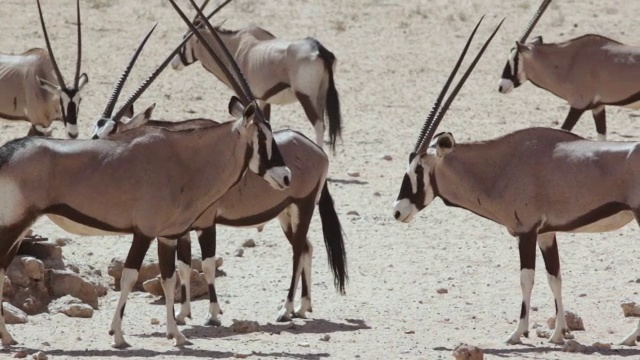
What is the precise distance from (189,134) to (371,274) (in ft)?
9.51

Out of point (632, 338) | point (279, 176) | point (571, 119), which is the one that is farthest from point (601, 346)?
point (571, 119)

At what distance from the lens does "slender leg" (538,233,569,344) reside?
9969mm

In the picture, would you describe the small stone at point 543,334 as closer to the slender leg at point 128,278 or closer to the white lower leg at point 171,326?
the white lower leg at point 171,326

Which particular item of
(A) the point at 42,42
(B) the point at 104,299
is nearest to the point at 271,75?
(A) the point at 42,42

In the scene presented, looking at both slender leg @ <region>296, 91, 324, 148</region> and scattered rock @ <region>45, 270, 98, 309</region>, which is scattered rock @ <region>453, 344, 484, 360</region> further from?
slender leg @ <region>296, 91, 324, 148</region>

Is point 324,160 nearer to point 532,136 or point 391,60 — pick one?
point 532,136

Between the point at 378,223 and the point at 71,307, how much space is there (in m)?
4.28

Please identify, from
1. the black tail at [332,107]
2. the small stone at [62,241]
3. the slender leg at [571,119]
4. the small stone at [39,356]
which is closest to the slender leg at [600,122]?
the slender leg at [571,119]

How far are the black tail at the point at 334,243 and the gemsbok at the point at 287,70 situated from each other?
4888 mm

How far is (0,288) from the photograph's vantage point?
374 inches

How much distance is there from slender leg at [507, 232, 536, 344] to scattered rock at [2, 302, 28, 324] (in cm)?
310

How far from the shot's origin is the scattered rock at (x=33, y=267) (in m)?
10.7

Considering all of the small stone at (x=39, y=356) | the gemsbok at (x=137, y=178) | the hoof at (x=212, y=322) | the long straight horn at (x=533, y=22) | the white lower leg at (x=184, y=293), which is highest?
the long straight horn at (x=533, y=22)

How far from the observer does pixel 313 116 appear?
16938 mm
